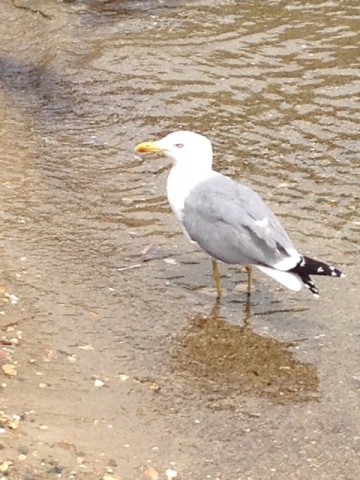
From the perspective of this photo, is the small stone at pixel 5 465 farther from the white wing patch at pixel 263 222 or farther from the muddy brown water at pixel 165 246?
the white wing patch at pixel 263 222

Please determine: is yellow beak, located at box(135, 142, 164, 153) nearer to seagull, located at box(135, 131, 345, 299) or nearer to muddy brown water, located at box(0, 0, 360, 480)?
seagull, located at box(135, 131, 345, 299)

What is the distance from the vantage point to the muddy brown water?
4176 mm

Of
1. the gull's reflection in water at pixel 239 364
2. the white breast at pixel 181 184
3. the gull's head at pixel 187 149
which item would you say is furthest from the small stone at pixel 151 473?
the gull's head at pixel 187 149

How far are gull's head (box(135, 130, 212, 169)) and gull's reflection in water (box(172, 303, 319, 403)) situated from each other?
0.84 m

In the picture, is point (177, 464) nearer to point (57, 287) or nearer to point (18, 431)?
point (18, 431)

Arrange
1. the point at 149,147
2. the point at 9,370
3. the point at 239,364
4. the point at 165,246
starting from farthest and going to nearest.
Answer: the point at 165,246 < the point at 149,147 < the point at 239,364 < the point at 9,370

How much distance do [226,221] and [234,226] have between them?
0.05m

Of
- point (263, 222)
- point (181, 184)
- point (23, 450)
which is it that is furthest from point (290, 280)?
point (23, 450)

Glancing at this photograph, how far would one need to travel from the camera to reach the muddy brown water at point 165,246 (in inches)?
164

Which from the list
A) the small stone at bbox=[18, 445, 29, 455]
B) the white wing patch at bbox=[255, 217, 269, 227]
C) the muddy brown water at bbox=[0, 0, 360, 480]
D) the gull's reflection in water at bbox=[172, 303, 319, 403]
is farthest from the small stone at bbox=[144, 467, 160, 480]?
the white wing patch at bbox=[255, 217, 269, 227]

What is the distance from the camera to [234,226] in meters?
4.93

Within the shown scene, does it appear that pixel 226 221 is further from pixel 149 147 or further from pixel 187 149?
pixel 149 147

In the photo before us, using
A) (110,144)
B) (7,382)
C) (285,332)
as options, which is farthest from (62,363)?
(110,144)

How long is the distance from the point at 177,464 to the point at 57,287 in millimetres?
1581
